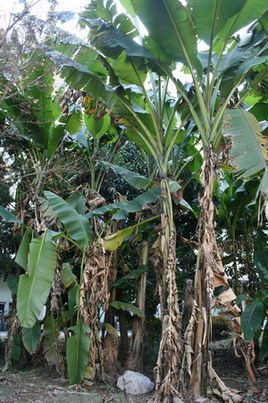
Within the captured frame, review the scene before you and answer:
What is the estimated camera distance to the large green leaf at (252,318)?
5969 millimetres

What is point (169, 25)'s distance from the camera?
17.1 feet

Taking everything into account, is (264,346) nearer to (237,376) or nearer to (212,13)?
(237,376)

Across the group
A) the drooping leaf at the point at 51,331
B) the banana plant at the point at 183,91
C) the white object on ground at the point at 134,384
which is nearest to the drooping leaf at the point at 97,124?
the banana plant at the point at 183,91

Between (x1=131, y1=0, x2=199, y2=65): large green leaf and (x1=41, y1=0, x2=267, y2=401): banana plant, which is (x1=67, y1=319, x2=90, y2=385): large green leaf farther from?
(x1=131, y1=0, x2=199, y2=65): large green leaf

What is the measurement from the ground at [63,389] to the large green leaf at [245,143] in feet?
9.73

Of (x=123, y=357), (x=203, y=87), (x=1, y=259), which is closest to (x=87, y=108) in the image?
(x=203, y=87)

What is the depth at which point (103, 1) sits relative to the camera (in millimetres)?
6090

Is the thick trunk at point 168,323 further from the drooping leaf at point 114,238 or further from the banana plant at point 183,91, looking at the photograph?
the drooping leaf at point 114,238

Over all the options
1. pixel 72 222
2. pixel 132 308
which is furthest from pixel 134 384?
pixel 72 222

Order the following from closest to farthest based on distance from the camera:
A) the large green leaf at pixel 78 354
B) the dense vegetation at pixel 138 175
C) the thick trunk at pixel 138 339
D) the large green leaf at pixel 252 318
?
the dense vegetation at pixel 138 175 < the large green leaf at pixel 78 354 < the large green leaf at pixel 252 318 < the thick trunk at pixel 138 339

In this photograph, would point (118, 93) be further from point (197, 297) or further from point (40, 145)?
point (197, 297)

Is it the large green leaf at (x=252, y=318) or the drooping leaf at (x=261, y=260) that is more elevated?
the drooping leaf at (x=261, y=260)

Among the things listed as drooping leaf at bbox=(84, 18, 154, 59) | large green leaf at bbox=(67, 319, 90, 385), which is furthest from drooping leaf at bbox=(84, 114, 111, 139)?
large green leaf at bbox=(67, 319, 90, 385)

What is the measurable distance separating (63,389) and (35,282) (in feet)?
5.42
